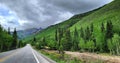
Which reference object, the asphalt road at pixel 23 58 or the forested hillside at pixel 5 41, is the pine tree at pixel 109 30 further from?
the asphalt road at pixel 23 58

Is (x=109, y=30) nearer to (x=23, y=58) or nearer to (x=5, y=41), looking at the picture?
(x=5, y=41)

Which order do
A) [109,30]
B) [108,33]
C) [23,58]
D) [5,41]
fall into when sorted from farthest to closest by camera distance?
[5,41] → [108,33] → [109,30] → [23,58]

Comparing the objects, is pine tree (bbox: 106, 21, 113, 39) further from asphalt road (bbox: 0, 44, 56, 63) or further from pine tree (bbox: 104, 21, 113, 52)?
asphalt road (bbox: 0, 44, 56, 63)

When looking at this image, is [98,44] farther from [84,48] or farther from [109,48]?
[84,48]

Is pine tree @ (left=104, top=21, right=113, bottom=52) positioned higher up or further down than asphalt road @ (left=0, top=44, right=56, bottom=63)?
higher up

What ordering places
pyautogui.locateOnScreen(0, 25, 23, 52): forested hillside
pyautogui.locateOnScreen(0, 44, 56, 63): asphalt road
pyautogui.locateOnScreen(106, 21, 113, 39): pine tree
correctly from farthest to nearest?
pyautogui.locateOnScreen(106, 21, 113, 39): pine tree < pyautogui.locateOnScreen(0, 25, 23, 52): forested hillside < pyautogui.locateOnScreen(0, 44, 56, 63): asphalt road

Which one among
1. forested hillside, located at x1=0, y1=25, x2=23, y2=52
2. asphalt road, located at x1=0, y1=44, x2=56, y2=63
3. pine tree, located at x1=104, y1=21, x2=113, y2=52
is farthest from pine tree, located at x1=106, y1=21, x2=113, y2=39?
asphalt road, located at x1=0, y1=44, x2=56, y2=63

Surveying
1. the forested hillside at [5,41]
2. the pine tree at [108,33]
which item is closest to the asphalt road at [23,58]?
the forested hillside at [5,41]

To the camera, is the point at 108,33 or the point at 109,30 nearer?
the point at 109,30

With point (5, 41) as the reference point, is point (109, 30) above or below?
above

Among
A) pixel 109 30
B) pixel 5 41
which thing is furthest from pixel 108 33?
pixel 5 41

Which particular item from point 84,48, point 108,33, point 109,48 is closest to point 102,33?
point 108,33

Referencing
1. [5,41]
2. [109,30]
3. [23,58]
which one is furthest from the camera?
[5,41]

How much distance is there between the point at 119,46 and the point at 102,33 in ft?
47.7
